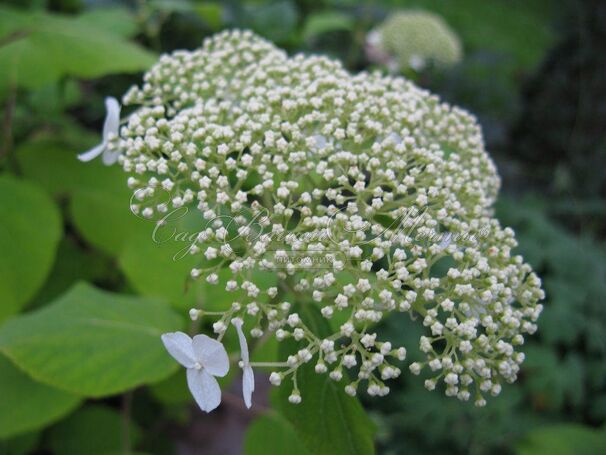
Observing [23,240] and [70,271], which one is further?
[70,271]

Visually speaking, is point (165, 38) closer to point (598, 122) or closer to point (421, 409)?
point (421, 409)

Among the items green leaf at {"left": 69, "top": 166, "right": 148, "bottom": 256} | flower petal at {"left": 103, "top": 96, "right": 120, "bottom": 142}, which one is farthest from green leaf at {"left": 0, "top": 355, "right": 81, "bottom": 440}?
flower petal at {"left": 103, "top": 96, "right": 120, "bottom": 142}

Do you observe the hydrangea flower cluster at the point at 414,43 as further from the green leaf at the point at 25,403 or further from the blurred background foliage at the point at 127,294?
the green leaf at the point at 25,403

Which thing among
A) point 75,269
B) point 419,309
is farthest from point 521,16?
point 419,309

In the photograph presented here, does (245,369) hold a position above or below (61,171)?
above

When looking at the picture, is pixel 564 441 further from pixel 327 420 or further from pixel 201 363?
pixel 201 363

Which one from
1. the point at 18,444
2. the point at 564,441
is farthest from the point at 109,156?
the point at 564,441

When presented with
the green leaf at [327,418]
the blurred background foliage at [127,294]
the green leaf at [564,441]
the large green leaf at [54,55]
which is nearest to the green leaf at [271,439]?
the blurred background foliage at [127,294]
